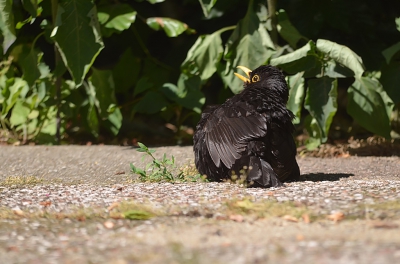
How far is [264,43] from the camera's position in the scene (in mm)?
6934

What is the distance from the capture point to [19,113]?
25.2 ft

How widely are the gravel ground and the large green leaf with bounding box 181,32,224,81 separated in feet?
6.33

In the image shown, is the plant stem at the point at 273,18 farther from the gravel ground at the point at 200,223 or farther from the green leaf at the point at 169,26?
the gravel ground at the point at 200,223

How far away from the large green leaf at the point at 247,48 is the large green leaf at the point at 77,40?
1.29m

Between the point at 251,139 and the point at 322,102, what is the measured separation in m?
1.89

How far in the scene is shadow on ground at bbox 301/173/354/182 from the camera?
5.49 m

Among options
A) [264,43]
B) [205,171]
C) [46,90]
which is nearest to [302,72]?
[264,43]

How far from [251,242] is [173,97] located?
427cm

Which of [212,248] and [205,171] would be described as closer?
[212,248]

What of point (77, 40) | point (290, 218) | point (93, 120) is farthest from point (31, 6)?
point (290, 218)

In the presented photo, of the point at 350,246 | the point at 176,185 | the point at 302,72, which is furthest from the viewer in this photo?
the point at 302,72

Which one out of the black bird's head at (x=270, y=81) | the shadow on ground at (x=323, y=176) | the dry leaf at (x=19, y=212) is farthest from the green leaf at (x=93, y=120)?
the dry leaf at (x=19, y=212)

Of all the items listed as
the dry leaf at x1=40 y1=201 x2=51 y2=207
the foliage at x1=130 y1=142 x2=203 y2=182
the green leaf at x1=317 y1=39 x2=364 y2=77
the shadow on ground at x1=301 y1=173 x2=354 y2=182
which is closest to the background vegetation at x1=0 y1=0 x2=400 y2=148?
the green leaf at x1=317 y1=39 x2=364 y2=77

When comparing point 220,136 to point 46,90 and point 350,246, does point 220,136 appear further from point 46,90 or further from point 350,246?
point 46,90
